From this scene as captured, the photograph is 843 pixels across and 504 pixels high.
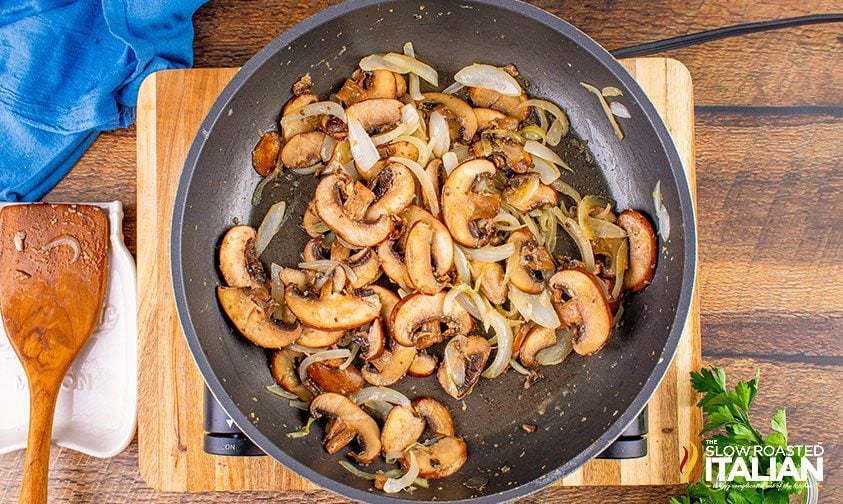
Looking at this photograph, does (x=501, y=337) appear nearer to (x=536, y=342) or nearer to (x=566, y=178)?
(x=536, y=342)

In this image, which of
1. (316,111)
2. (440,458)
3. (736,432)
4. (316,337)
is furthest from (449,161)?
(736,432)

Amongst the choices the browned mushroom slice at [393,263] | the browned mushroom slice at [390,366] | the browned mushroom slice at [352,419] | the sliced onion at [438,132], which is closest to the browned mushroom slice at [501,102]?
the sliced onion at [438,132]

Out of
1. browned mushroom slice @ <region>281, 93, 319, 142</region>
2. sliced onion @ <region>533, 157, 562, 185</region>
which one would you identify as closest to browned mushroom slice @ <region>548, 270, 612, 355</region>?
sliced onion @ <region>533, 157, 562, 185</region>

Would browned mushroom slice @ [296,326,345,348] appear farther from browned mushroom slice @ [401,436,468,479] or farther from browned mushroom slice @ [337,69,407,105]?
browned mushroom slice @ [337,69,407,105]

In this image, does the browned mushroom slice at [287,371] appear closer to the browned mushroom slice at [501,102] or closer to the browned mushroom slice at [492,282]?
the browned mushroom slice at [492,282]

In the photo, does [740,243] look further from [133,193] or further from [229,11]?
[133,193]

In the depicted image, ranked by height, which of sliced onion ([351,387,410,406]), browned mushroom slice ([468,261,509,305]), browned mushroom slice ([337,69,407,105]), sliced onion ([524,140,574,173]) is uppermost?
browned mushroom slice ([337,69,407,105])
